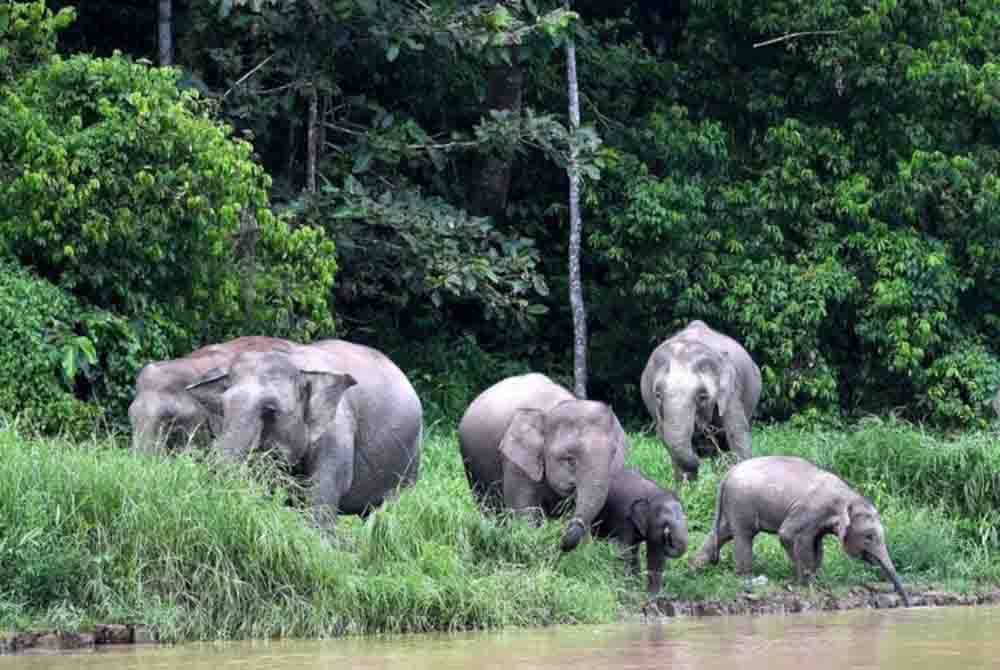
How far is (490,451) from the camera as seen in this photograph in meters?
15.1

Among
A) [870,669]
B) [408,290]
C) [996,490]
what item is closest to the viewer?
[870,669]

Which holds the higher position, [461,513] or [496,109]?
[496,109]

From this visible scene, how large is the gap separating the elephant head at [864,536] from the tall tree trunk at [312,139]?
32.5 feet

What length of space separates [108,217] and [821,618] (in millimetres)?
7964

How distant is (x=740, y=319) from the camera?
2488 cm

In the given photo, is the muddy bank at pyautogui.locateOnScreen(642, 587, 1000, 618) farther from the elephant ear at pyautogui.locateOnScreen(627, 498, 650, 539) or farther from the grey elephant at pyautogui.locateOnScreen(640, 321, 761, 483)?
the grey elephant at pyautogui.locateOnScreen(640, 321, 761, 483)

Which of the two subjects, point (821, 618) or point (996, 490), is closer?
point (821, 618)

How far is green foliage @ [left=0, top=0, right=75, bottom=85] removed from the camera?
1956 cm

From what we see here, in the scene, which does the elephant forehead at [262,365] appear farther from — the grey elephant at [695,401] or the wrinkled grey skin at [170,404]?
the grey elephant at [695,401]

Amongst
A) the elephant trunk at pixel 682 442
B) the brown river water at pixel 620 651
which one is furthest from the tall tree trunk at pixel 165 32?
the brown river water at pixel 620 651

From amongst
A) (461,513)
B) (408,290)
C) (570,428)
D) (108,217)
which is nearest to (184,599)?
(461,513)

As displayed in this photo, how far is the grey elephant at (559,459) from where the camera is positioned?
13.3m

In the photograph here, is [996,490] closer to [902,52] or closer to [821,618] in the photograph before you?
[821,618]

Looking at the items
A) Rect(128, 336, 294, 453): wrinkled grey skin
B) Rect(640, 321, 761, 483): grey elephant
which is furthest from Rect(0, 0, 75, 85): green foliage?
Rect(128, 336, 294, 453): wrinkled grey skin
